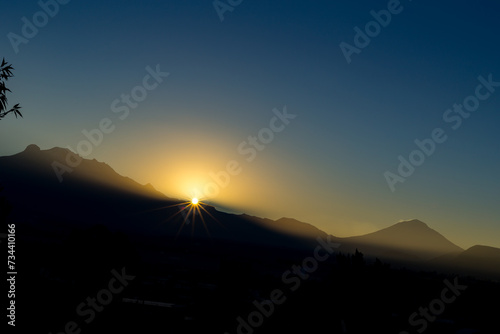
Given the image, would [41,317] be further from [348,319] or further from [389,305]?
[389,305]

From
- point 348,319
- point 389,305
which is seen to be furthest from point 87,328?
point 389,305

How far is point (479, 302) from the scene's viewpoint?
78.4 meters

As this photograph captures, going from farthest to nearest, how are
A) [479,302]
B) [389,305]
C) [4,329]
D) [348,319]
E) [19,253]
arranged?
1. [479,302]
2. [19,253]
3. [389,305]
4. [348,319]
5. [4,329]

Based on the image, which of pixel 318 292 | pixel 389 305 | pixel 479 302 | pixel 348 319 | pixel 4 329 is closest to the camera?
pixel 4 329

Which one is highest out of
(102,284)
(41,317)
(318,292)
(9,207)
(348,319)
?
(9,207)

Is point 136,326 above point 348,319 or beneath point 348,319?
above

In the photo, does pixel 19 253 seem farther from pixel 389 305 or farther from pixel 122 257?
pixel 389 305

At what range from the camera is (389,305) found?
928 inches

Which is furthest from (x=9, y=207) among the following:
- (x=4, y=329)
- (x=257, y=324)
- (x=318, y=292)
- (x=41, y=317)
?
(x=318, y=292)

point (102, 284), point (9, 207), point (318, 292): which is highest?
point (9, 207)

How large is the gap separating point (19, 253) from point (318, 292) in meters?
23.0

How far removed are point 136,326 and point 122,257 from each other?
5575 millimetres

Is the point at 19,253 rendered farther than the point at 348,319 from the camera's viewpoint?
Yes

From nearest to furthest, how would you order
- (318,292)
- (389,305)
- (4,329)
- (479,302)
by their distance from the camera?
1. (4,329)
2. (389,305)
3. (318,292)
4. (479,302)
